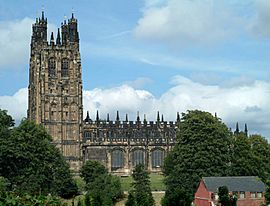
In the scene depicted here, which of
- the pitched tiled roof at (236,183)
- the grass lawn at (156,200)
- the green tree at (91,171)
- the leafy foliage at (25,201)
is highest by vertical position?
the green tree at (91,171)

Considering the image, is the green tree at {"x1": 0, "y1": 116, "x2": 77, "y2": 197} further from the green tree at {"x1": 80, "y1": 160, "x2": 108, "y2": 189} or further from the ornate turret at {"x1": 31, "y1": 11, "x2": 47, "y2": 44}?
the ornate turret at {"x1": 31, "y1": 11, "x2": 47, "y2": 44}

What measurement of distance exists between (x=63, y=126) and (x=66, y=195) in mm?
35525

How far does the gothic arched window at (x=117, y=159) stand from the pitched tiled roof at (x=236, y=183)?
4992 centimetres

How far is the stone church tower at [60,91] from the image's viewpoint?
109 m

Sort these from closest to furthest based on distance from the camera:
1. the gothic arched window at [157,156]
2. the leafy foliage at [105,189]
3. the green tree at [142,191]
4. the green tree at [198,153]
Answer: the green tree at [142,191]
the leafy foliage at [105,189]
the green tree at [198,153]
the gothic arched window at [157,156]

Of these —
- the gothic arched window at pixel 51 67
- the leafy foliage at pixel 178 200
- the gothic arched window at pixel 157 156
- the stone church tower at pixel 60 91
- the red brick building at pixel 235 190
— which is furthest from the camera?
the gothic arched window at pixel 157 156

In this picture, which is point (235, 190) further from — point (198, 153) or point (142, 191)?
point (142, 191)

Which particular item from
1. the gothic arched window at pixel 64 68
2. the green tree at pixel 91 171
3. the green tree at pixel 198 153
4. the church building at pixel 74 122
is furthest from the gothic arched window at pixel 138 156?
the green tree at pixel 198 153

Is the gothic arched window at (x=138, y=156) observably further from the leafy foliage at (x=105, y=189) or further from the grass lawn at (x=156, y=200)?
the grass lawn at (x=156, y=200)

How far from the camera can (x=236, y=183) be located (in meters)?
62.8

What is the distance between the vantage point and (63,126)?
110 meters

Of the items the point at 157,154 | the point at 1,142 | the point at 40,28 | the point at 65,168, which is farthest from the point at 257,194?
the point at 40,28

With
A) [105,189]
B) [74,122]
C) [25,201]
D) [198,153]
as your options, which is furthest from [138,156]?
[25,201]

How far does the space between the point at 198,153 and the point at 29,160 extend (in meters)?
20.7
